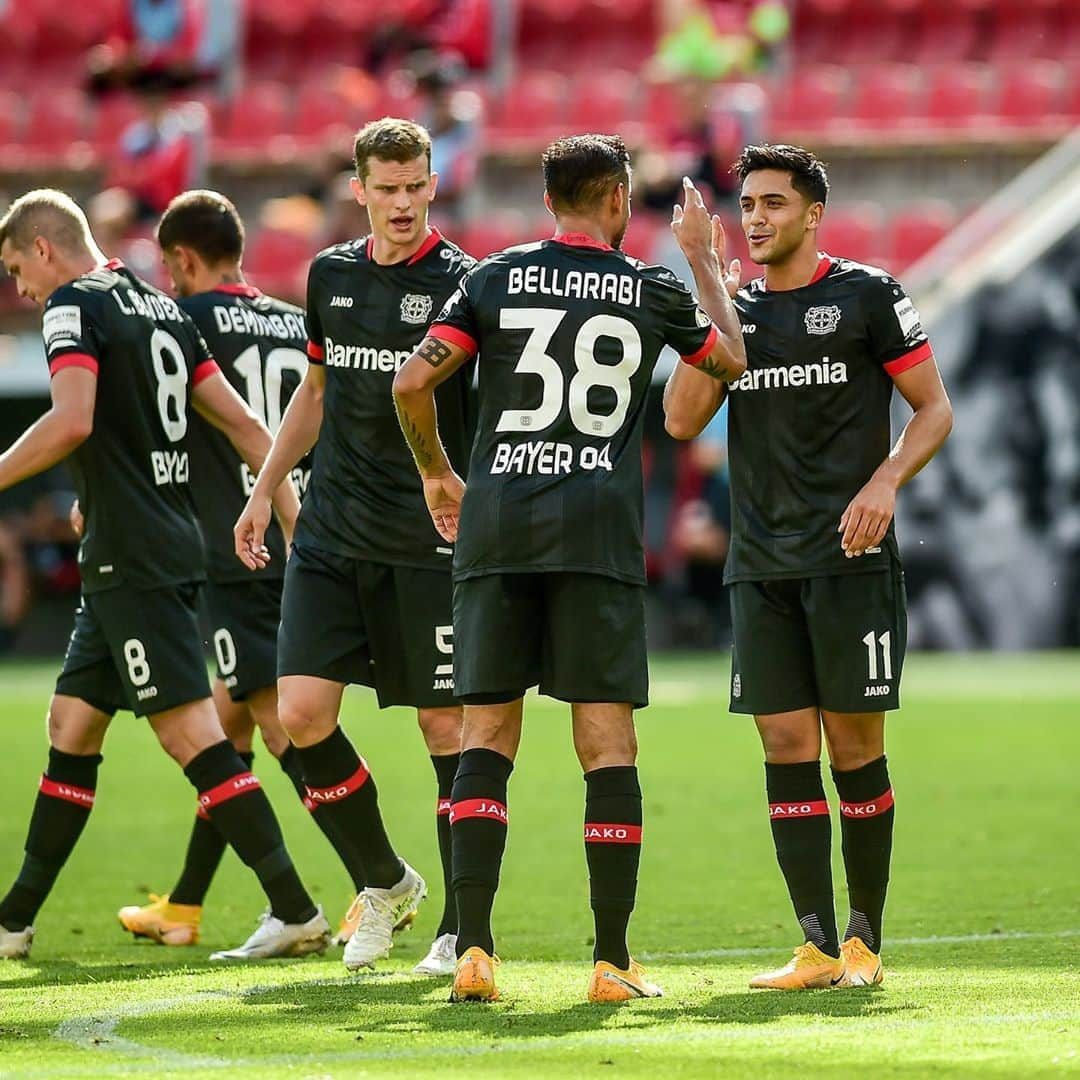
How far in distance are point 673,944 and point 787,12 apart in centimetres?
1845

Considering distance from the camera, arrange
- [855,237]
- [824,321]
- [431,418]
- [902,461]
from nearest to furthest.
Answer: [431,418]
[902,461]
[824,321]
[855,237]

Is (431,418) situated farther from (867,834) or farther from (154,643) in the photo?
(867,834)

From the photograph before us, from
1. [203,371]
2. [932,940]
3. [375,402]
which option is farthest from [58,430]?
[932,940]

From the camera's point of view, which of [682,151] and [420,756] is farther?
[682,151]

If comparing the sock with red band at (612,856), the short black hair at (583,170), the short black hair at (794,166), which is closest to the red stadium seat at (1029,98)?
the short black hair at (794,166)

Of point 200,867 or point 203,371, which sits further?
point 200,867

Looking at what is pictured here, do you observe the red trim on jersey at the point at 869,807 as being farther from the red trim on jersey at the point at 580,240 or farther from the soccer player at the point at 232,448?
the soccer player at the point at 232,448

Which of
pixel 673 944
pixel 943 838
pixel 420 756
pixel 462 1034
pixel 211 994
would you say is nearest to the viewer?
pixel 462 1034

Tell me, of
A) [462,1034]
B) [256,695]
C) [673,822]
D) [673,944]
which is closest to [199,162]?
[673,822]

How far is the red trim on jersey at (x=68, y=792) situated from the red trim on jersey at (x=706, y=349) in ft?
8.41

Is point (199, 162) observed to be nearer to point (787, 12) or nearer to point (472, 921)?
point (787, 12)

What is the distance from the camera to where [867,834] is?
18.3ft

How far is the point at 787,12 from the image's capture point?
23.1 metres

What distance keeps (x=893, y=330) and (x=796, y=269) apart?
33cm
